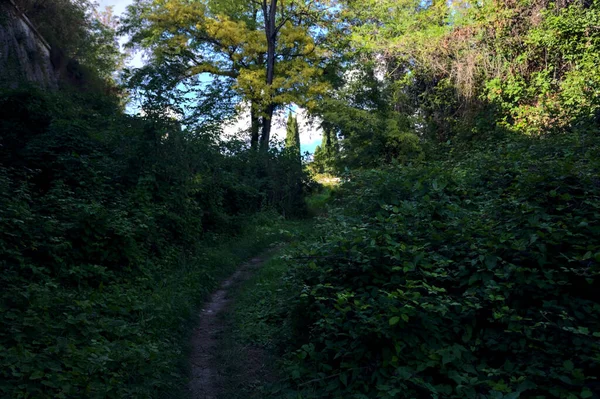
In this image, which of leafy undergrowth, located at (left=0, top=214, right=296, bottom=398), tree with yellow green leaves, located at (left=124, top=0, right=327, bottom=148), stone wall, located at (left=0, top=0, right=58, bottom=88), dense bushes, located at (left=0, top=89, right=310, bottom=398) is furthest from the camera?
tree with yellow green leaves, located at (left=124, top=0, right=327, bottom=148)

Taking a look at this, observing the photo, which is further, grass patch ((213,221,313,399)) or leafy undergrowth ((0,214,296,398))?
grass patch ((213,221,313,399))

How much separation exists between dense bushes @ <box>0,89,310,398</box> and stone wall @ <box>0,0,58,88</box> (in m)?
2.42

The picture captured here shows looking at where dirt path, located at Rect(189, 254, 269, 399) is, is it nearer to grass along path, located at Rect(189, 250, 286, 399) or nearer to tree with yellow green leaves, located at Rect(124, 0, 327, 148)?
grass along path, located at Rect(189, 250, 286, 399)

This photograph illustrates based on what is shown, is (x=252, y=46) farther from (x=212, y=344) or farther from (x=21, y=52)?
(x=212, y=344)

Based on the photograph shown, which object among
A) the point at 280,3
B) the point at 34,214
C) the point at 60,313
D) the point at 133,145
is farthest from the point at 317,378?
the point at 280,3

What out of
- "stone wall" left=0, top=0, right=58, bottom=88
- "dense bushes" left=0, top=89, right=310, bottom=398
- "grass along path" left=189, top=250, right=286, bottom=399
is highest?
"stone wall" left=0, top=0, right=58, bottom=88

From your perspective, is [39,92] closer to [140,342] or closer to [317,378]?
[140,342]

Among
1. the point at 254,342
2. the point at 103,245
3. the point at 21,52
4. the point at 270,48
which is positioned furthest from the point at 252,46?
the point at 254,342

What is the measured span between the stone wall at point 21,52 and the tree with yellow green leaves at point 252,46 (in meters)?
4.79

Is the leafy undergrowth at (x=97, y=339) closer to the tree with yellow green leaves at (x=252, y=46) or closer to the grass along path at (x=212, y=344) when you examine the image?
the grass along path at (x=212, y=344)

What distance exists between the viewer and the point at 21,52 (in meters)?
16.5

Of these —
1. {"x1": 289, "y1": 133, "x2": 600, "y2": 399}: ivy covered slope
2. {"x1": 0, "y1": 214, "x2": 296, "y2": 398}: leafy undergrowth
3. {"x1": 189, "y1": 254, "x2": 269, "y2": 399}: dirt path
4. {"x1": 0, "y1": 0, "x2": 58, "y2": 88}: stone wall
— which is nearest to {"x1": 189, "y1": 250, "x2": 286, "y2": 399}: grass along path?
{"x1": 189, "y1": 254, "x2": 269, "y2": 399}: dirt path

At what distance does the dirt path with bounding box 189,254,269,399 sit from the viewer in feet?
16.4

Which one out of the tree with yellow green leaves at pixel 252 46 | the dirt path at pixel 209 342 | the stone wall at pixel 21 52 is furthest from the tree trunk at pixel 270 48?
the dirt path at pixel 209 342
